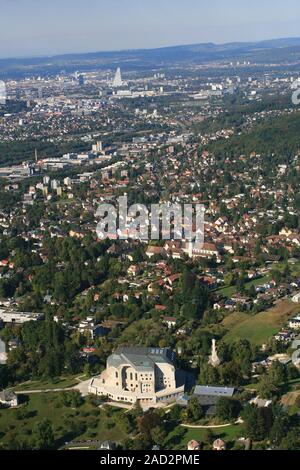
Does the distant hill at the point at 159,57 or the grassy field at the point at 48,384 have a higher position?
the distant hill at the point at 159,57

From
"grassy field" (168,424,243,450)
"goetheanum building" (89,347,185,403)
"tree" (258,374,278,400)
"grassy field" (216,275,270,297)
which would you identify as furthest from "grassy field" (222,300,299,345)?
"grassy field" (168,424,243,450)

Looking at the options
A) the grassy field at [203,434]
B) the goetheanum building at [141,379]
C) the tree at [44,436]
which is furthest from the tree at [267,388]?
the tree at [44,436]

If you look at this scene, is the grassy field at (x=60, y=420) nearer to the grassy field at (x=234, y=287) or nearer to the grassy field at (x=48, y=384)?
the grassy field at (x=48, y=384)

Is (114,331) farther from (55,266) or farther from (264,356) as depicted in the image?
(55,266)

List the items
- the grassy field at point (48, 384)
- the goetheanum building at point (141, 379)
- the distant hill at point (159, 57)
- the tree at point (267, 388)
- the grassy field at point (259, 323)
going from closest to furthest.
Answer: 1. the tree at point (267, 388)
2. the goetheanum building at point (141, 379)
3. the grassy field at point (48, 384)
4. the grassy field at point (259, 323)
5. the distant hill at point (159, 57)

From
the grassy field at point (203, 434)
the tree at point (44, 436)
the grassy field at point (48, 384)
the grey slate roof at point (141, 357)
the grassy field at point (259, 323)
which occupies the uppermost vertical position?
the grey slate roof at point (141, 357)

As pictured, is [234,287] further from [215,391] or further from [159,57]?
[159,57]
